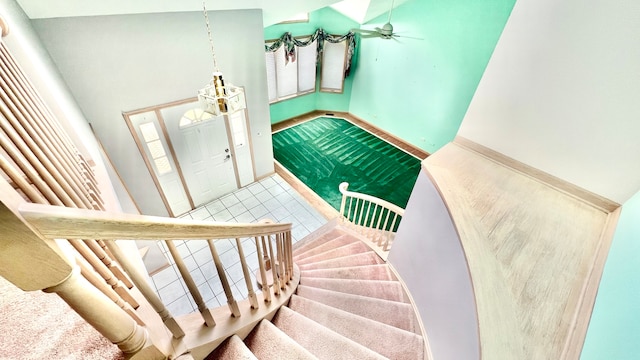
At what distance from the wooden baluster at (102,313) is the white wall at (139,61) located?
10.3 feet

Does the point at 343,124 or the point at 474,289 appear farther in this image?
the point at 343,124

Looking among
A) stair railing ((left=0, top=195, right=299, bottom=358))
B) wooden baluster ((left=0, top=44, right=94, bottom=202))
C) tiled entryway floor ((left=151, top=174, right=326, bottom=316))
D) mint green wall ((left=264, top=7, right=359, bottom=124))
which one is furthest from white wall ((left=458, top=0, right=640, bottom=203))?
mint green wall ((left=264, top=7, right=359, bottom=124))

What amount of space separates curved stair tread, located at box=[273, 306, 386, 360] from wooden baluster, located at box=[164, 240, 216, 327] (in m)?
0.68

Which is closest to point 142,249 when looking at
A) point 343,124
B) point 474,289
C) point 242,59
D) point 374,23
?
point 242,59

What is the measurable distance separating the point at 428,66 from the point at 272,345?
5.78m

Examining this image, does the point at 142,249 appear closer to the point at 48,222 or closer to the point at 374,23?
the point at 48,222

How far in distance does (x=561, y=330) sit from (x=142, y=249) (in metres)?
3.56

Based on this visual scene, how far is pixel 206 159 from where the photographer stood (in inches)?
168

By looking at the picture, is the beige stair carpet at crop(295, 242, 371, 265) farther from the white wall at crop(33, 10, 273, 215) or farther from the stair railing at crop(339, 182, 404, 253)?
the white wall at crop(33, 10, 273, 215)

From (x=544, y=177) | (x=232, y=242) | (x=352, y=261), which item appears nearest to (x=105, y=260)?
(x=544, y=177)

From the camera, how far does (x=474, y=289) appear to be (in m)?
1.28

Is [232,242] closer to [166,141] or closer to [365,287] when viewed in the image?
[166,141]

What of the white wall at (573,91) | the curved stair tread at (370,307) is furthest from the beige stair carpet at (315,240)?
the white wall at (573,91)

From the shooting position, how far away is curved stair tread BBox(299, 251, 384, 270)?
3.12 meters
